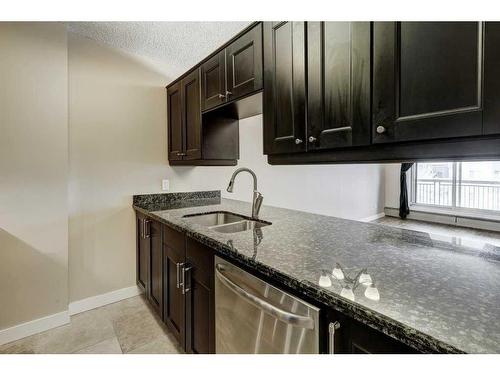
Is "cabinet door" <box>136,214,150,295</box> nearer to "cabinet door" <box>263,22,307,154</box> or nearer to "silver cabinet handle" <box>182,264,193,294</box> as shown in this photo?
"silver cabinet handle" <box>182,264,193,294</box>

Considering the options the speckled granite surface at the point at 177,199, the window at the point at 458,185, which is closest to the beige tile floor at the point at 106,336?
the speckled granite surface at the point at 177,199

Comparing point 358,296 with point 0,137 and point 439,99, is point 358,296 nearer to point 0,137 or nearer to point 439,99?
point 439,99

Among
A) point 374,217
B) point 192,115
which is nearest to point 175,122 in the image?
point 192,115

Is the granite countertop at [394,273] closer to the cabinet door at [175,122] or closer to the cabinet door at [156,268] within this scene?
the cabinet door at [156,268]

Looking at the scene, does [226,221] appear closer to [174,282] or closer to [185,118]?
[174,282]

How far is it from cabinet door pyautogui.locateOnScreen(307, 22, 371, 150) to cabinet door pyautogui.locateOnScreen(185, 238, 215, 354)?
0.81 metres

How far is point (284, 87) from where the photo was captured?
1322 millimetres

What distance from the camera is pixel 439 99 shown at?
795 mm

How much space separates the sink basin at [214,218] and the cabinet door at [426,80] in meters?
1.29

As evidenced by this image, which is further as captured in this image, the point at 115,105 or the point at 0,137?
the point at 115,105
